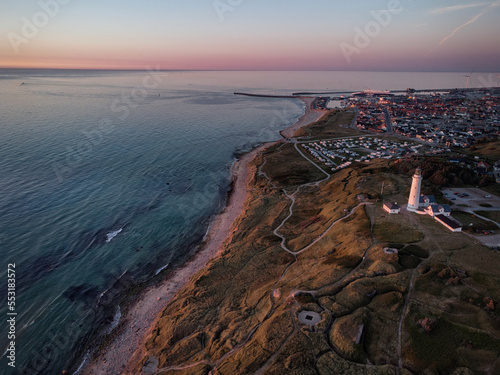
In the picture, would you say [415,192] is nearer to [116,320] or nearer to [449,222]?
[449,222]

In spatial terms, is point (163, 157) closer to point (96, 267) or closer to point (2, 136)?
point (96, 267)

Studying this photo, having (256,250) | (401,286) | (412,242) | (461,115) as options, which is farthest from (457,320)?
(461,115)

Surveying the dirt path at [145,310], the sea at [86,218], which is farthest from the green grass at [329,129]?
the dirt path at [145,310]

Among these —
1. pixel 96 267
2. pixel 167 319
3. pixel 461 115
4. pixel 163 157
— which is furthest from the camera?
pixel 461 115

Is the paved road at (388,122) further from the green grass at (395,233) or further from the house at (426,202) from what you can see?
the green grass at (395,233)

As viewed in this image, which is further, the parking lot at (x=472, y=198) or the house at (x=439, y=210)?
the parking lot at (x=472, y=198)

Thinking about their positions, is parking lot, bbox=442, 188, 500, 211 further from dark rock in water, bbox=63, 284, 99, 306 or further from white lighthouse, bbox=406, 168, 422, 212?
dark rock in water, bbox=63, 284, 99, 306
